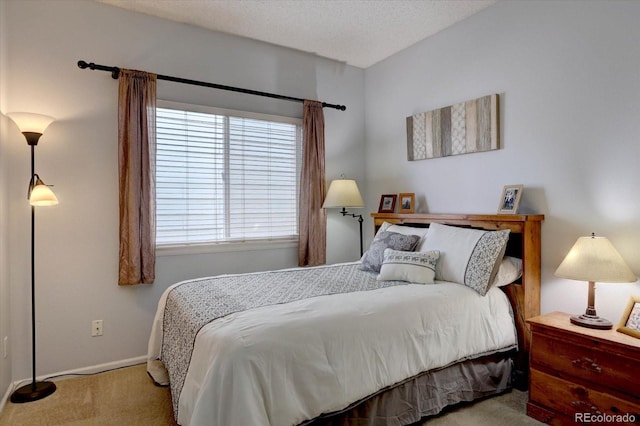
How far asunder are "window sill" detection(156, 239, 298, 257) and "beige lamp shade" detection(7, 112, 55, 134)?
1.17 m

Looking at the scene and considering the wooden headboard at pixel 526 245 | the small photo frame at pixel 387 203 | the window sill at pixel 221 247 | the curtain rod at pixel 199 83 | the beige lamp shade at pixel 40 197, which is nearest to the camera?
the beige lamp shade at pixel 40 197

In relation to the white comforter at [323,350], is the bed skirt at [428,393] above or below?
below

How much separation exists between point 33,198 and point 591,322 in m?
3.42

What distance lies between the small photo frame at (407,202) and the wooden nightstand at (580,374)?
5.20 feet

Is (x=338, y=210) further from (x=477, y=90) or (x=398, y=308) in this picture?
(x=398, y=308)

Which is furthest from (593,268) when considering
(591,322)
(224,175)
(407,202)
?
(224,175)

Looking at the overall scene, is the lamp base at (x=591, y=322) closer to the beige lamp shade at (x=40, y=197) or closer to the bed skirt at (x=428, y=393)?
the bed skirt at (x=428, y=393)

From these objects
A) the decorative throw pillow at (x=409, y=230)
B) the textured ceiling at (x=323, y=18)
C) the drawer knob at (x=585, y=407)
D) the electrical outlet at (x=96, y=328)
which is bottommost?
the drawer knob at (x=585, y=407)

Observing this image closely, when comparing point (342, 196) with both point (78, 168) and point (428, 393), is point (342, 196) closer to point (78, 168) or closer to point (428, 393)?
point (428, 393)

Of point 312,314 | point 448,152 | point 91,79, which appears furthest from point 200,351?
point 448,152

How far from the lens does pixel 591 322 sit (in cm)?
198

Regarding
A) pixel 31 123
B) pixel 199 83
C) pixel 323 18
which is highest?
pixel 323 18

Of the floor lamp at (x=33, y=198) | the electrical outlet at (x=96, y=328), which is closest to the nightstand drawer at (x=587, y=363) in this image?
the electrical outlet at (x=96, y=328)

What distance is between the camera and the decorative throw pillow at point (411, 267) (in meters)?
2.46
